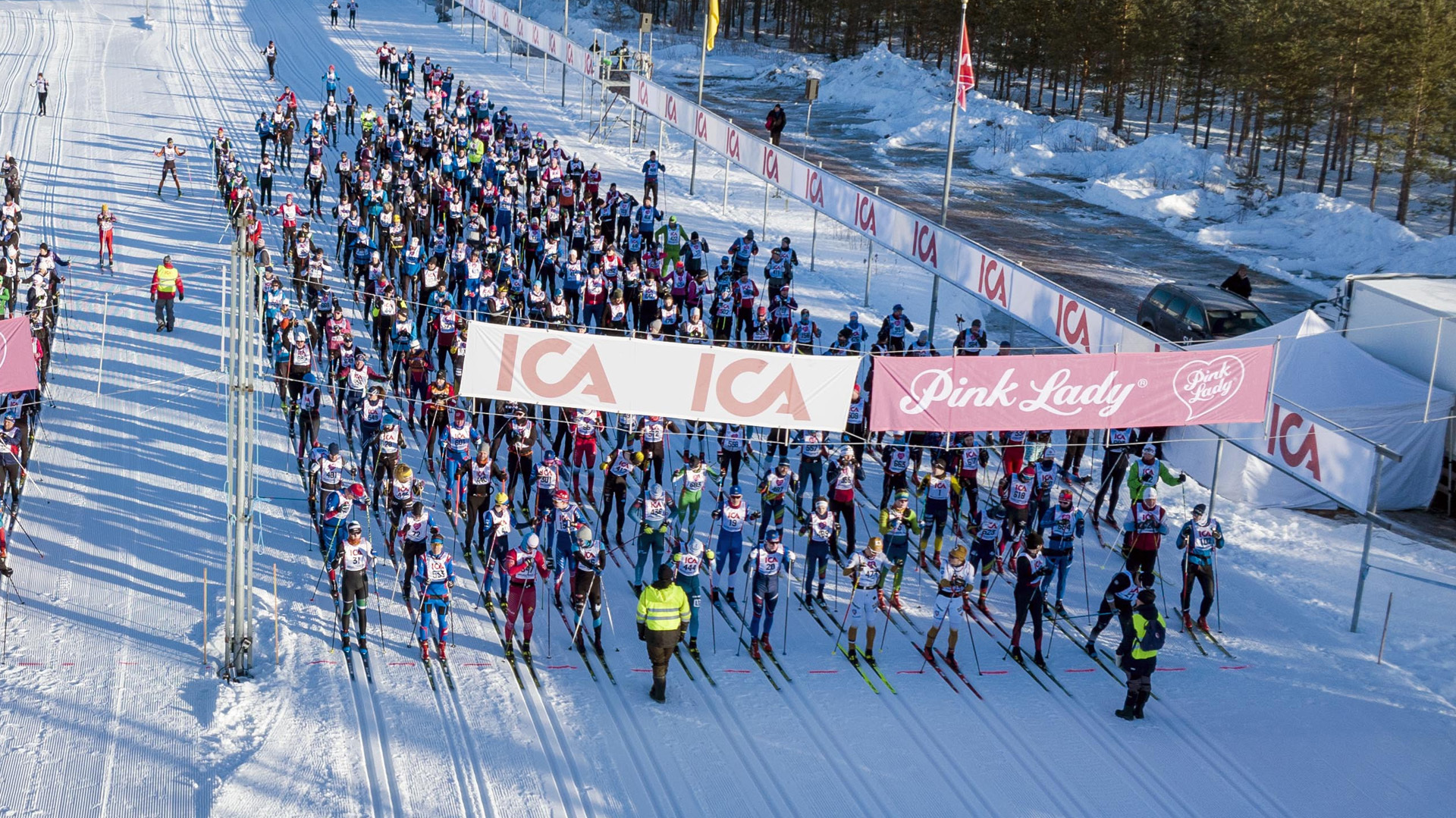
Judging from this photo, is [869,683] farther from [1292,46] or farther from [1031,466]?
[1292,46]

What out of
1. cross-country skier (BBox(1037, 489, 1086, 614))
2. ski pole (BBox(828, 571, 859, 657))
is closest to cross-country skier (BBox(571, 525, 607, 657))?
ski pole (BBox(828, 571, 859, 657))

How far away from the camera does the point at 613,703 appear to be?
44.3 feet

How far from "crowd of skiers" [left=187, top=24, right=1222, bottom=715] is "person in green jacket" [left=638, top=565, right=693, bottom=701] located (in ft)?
0.09

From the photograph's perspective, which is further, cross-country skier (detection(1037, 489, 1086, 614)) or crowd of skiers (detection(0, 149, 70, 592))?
crowd of skiers (detection(0, 149, 70, 592))

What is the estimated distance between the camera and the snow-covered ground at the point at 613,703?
1200 cm

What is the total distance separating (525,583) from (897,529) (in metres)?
4.40

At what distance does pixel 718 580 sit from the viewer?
642 inches

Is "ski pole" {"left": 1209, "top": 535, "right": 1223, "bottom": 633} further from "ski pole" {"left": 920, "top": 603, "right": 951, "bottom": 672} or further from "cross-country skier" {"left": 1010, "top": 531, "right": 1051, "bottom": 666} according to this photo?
"ski pole" {"left": 920, "top": 603, "right": 951, "bottom": 672}

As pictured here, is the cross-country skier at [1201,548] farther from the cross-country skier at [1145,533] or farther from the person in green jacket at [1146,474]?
the person in green jacket at [1146,474]

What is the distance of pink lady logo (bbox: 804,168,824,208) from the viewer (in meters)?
26.5

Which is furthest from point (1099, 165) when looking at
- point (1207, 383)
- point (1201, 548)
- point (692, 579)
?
point (692, 579)

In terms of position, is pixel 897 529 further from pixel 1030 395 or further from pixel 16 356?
pixel 16 356

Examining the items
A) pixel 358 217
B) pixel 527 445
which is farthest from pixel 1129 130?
pixel 527 445

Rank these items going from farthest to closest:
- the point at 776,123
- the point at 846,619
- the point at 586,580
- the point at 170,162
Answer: the point at 776,123 < the point at 170,162 < the point at 846,619 < the point at 586,580
